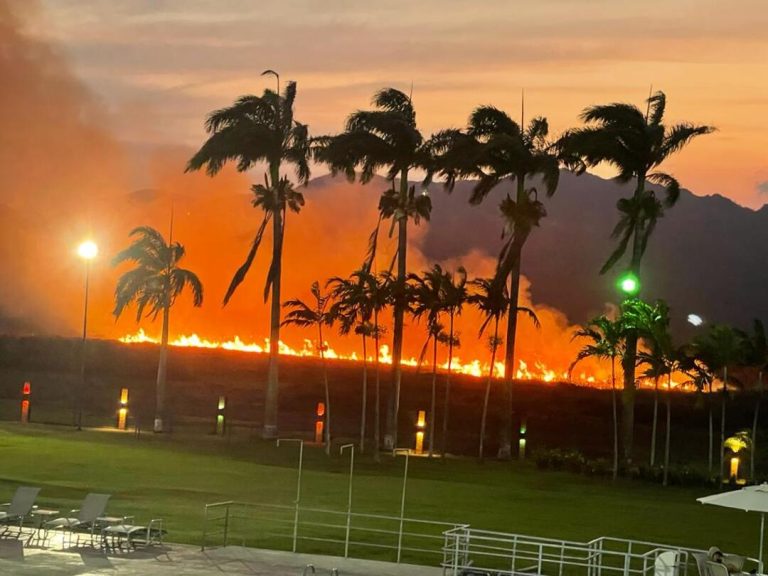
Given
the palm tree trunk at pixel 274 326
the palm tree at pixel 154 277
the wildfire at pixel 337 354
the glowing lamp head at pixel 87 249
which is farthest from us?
the wildfire at pixel 337 354

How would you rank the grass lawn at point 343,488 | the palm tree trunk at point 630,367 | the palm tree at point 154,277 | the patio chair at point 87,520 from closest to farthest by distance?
the patio chair at point 87,520 < the grass lawn at point 343,488 < the palm tree trunk at point 630,367 < the palm tree at point 154,277

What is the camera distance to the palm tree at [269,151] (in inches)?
2694

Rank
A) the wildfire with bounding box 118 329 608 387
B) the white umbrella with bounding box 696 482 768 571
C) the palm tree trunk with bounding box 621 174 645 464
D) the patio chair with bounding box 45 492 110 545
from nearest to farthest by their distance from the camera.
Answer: the white umbrella with bounding box 696 482 768 571, the patio chair with bounding box 45 492 110 545, the palm tree trunk with bounding box 621 174 645 464, the wildfire with bounding box 118 329 608 387

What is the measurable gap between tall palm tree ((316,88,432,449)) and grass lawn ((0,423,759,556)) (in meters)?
8.27

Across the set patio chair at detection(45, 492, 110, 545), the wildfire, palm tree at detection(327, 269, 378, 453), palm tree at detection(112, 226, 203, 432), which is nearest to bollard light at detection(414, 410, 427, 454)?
palm tree at detection(327, 269, 378, 453)

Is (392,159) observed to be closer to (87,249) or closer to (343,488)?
(87,249)

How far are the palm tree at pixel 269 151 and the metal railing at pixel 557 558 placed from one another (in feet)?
126

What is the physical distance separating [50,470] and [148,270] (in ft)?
90.8

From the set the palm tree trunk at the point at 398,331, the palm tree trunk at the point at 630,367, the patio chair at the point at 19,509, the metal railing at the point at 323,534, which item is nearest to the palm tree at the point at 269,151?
the palm tree trunk at the point at 398,331

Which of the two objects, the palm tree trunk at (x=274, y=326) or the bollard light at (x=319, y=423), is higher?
the palm tree trunk at (x=274, y=326)

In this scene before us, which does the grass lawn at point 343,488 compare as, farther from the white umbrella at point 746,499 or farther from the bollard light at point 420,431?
the white umbrella at point 746,499

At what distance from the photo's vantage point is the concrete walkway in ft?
76.7

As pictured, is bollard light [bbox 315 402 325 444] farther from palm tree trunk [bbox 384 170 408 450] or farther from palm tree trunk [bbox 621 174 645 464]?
palm tree trunk [bbox 621 174 645 464]

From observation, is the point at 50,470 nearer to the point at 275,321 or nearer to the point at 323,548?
the point at 323,548
